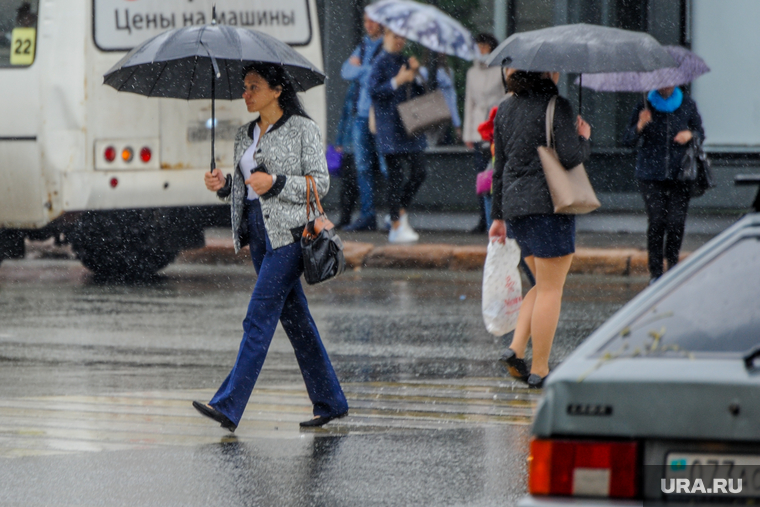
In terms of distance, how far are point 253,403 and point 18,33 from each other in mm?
5690

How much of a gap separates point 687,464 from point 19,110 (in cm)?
909

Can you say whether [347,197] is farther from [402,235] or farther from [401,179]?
[402,235]

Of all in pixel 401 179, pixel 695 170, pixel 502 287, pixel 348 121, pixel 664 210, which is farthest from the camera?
pixel 348 121

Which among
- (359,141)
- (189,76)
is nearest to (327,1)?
(359,141)

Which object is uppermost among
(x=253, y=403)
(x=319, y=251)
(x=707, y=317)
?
(x=707, y=317)

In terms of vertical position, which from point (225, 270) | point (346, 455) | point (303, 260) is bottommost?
point (225, 270)

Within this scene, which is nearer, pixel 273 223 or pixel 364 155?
pixel 273 223

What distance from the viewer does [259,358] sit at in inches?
231

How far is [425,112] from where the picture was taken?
45.5ft

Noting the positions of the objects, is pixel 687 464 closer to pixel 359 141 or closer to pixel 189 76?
pixel 189 76

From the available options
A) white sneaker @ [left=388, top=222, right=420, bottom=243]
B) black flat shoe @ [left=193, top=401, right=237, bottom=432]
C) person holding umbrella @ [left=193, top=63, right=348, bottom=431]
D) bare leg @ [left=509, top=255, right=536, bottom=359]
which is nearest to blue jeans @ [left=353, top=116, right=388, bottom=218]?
white sneaker @ [left=388, top=222, right=420, bottom=243]

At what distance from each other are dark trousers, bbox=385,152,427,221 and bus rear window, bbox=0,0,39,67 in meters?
4.38

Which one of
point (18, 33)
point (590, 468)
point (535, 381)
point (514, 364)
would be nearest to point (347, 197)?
point (18, 33)

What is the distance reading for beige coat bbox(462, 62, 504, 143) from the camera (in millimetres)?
14102
